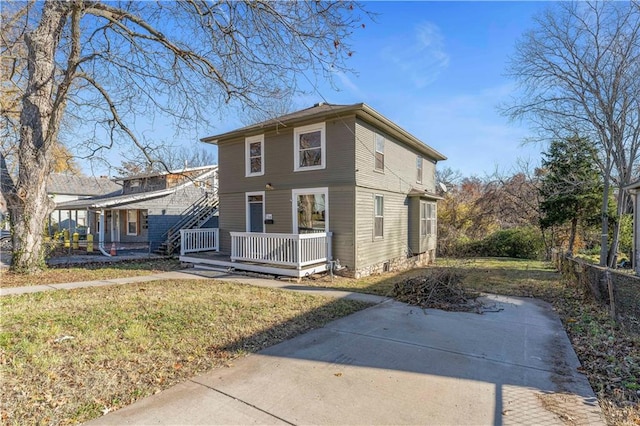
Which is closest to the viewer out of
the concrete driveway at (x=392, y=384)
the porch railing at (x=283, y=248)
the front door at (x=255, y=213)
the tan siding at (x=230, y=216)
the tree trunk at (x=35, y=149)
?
the concrete driveway at (x=392, y=384)

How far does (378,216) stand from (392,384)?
8898 mm

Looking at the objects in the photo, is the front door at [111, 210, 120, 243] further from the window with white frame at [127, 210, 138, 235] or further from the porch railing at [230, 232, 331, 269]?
the porch railing at [230, 232, 331, 269]

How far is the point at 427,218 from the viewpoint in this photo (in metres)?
15.9

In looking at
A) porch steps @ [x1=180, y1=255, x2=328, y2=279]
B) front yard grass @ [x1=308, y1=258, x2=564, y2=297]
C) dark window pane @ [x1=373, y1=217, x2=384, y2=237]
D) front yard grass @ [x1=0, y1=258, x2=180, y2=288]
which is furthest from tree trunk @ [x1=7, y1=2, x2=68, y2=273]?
dark window pane @ [x1=373, y1=217, x2=384, y2=237]

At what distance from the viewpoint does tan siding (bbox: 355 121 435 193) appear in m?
10.8

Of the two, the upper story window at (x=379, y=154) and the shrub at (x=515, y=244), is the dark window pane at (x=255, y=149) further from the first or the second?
the shrub at (x=515, y=244)

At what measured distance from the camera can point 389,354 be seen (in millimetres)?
4406

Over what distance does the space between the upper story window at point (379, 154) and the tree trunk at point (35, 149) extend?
940cm

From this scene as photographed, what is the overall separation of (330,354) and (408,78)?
7.41 meters

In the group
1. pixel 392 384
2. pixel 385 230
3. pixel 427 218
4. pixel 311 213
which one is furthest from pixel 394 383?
pixel 427 218

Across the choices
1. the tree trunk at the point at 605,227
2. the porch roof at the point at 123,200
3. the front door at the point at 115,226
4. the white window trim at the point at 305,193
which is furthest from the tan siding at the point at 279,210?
the front door at the point at 115,226

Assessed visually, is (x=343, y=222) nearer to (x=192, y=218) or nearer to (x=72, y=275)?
(x=72, y=275)

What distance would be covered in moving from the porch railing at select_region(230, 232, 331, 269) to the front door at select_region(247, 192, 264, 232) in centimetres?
163

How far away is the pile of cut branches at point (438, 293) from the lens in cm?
710
